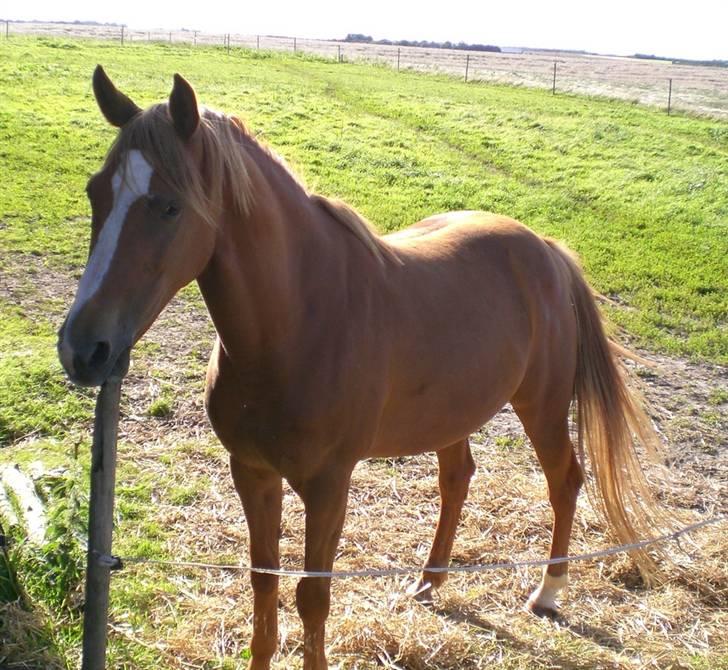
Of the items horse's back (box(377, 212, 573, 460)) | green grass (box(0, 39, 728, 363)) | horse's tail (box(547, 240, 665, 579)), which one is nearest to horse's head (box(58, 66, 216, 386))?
horse's back (box(377, 212, 573, 460))

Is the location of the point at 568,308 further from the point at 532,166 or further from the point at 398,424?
the point at 532,166

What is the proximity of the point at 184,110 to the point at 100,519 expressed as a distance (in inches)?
48.4

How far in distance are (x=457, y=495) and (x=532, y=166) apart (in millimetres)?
11170

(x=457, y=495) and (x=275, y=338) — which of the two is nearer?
(x=275, y=338)

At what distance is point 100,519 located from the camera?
92.9 inches

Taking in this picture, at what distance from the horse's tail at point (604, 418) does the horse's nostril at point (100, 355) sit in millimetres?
2509

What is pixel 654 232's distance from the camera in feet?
33.9

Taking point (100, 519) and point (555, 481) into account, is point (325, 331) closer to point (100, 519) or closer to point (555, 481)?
point (100, 519)

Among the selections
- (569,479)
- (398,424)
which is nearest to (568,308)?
(569,479)

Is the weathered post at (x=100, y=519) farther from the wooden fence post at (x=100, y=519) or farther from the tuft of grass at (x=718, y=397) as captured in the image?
the tuft of grass at (x=718, y=397)

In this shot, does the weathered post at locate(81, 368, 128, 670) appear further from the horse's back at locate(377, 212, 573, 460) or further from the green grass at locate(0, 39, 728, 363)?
the green grass at locate(0, 39, 728, 363)

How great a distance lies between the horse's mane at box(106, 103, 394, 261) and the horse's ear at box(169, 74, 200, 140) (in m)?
0.02

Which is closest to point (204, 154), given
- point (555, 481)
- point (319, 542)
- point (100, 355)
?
point (100, 355)

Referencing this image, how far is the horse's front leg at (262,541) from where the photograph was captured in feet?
9.46
